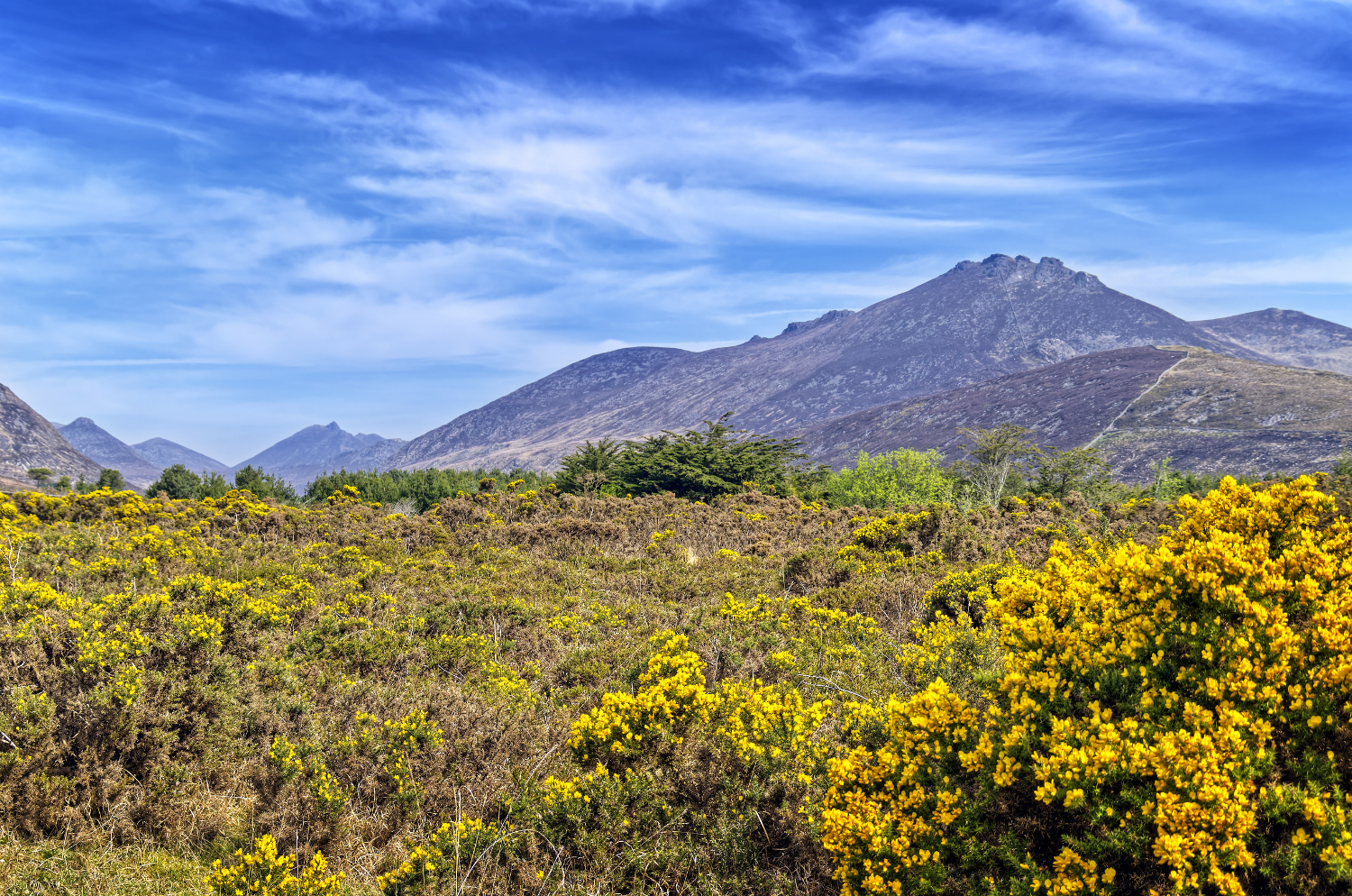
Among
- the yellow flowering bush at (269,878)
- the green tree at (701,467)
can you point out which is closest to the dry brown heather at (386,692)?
the yellow flowering bush at (269,878)

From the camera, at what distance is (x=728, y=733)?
4309 mm

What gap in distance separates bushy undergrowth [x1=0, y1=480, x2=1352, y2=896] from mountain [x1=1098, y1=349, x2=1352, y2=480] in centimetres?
6936

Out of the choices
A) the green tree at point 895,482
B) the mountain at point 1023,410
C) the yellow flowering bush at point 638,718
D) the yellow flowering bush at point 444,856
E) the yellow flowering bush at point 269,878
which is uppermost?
the mountain at point 1023,410

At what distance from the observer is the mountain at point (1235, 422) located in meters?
60.5

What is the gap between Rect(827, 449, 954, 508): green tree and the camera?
22906mm

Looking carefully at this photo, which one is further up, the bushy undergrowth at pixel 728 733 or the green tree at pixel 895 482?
the green tree at pixel 895 482

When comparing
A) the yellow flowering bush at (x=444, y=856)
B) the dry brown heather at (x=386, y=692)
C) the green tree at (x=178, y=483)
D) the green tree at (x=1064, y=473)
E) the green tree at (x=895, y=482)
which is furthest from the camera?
the green tree at (x=178, y=483)

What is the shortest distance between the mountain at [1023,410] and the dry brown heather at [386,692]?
3175 inches

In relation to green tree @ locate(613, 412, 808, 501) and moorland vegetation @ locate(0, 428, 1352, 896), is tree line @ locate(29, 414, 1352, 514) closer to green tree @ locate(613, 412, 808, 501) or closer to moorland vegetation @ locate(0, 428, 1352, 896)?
green tree @ locate(613, 412, 808, 501)

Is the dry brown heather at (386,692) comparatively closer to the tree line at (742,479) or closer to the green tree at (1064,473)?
the tree line at (742,479)

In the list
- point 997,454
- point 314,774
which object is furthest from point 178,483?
point 997,454

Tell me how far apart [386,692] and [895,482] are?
23.2 metres

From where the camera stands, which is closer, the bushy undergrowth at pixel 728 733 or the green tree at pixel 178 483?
the bushy undergrowth at pixel 728 733

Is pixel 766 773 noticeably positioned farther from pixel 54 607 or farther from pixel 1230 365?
pixel 1230 365
